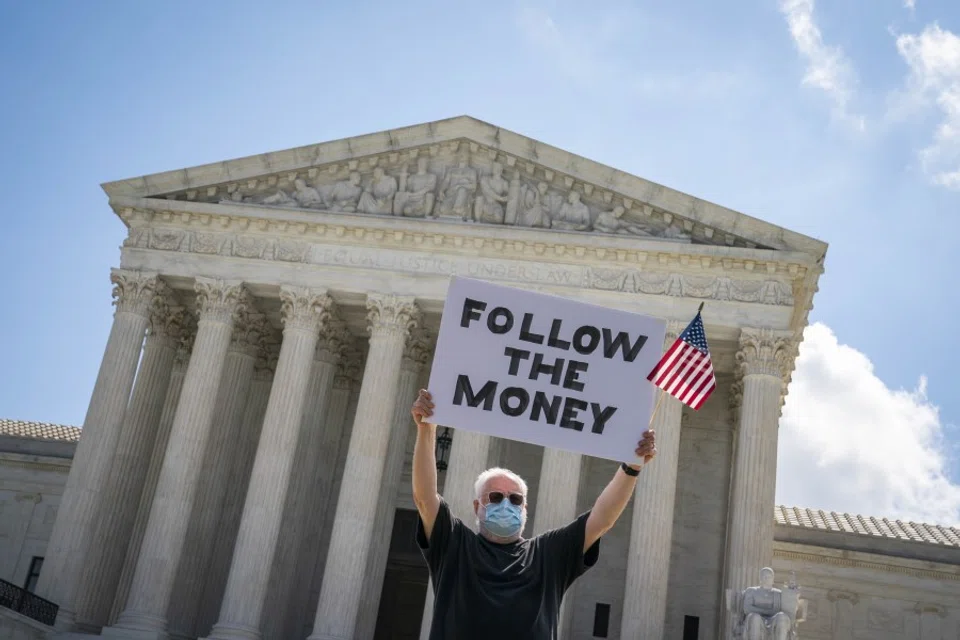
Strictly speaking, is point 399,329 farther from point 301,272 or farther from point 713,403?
point 713,403

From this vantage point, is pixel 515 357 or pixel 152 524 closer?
pixel 515 357

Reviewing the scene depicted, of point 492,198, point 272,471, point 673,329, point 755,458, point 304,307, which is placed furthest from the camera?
point 492,198

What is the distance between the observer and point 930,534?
43719mm

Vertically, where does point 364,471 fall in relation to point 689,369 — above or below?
above

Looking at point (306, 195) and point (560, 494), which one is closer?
point (560, 494)

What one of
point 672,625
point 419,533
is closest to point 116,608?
point 672,625

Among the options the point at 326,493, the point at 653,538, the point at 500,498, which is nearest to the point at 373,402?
the point at 326,493

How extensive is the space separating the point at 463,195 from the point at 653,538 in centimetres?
1206

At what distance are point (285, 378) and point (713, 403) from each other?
1471 centimetres

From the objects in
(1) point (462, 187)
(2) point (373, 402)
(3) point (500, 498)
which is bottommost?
(3) point (500, 498)

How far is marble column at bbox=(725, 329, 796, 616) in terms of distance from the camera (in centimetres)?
3073

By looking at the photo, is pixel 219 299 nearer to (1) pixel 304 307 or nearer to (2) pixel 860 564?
(1) pixel 304 307

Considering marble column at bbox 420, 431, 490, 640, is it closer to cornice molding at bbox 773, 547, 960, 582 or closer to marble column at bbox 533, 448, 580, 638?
marble column at bbox 533, 448, 580, 638

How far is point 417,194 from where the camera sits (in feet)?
119
